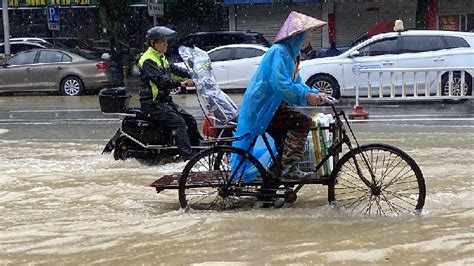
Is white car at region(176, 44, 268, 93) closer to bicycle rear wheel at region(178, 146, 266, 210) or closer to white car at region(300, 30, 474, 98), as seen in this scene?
white car at region(300, 30, 474, 98)

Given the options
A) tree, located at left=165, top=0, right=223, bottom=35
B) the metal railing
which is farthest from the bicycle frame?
tree, located at left=165, top=0, right=223, bottom=35

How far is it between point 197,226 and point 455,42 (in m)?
12.2

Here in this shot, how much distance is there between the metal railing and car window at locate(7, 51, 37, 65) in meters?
10.3

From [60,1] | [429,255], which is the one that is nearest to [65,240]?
[429,255]

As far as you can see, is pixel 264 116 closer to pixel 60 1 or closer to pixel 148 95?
pixel 148 95

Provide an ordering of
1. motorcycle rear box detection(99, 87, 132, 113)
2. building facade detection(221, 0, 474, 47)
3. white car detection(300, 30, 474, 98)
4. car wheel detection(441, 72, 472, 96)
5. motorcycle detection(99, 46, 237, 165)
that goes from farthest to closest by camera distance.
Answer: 1. building facade detection(221, 0, 474, 47)
2. white car detection(300, 30, 474, 98)
3. car wheel detection(441, 72, 472, 96)
4. motorcycle rear box detection(99, 87, 132, 113)
5. motorcycle detection(99, 46, 237, 165)

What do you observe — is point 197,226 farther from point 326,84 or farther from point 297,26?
point 326,84

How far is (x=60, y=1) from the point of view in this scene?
3450 cm

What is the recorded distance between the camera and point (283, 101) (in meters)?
6.56

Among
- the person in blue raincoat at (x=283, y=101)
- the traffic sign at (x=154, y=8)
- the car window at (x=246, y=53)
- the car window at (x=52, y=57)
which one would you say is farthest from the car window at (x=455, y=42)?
the person in blue raincoat at (x=283, y=101)

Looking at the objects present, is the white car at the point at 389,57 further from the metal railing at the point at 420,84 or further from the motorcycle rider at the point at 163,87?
the motorcycle rider at the point at 163,87

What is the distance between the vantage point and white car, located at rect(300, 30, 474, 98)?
1691 centimetres

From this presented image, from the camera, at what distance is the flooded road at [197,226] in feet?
18.3

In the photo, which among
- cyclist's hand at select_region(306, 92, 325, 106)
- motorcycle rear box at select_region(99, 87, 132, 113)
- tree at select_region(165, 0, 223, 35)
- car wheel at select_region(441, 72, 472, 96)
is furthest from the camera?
tree at select_region(165, 0, 223, 35)
